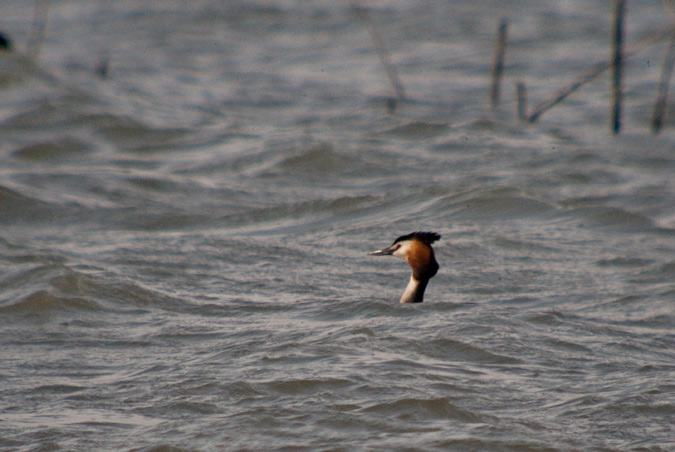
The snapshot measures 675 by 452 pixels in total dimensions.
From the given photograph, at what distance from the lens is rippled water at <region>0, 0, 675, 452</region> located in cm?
594

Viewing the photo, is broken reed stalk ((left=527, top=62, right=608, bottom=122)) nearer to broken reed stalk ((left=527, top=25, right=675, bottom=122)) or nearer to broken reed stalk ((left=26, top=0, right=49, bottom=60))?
broken reed stalk ((left=527, top=25, right=675, bottom=122))

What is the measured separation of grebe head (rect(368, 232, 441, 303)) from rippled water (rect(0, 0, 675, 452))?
8.9 inches

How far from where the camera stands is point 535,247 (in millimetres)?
10023

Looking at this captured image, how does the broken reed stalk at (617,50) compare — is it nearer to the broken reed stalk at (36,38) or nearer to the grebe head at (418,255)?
the grebe head at (418,255)

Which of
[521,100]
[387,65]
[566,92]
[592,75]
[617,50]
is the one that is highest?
[617,50]

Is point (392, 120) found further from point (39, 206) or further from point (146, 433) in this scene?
point (146, 433)

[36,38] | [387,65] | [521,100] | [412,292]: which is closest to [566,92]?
[521,100]

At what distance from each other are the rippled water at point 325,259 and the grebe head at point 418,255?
0.23 metres

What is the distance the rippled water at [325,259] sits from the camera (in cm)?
594

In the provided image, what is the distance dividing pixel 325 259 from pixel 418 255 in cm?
217

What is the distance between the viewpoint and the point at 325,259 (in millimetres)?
9609

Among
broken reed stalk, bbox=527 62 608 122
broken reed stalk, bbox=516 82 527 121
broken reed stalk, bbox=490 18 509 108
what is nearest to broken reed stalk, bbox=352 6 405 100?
broken reed stalk, bbox=490 18 509 108

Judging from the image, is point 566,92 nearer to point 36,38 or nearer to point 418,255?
point 418,255

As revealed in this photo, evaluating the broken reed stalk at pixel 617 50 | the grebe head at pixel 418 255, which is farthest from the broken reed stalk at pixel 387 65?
A: the grebe head at pixel 418 255
